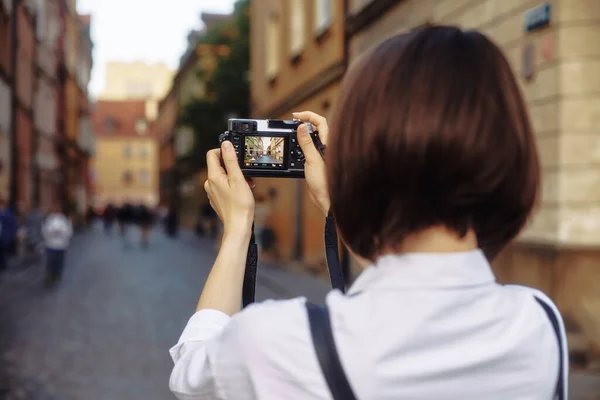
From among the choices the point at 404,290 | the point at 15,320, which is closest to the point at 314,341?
the point at 404,290

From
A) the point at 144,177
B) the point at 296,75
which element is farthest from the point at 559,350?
the point at 144,177

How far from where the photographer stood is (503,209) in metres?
1.24

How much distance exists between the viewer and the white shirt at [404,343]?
3.66ft

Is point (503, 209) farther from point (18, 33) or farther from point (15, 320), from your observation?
point (18, 33)

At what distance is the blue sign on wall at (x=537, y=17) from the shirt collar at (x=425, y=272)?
7.51 metres

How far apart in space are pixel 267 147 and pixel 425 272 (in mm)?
638

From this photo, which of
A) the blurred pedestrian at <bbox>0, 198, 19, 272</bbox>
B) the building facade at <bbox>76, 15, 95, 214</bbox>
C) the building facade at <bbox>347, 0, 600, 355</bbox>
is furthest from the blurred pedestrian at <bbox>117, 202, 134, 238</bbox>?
the building facade at <bbox>347, 0, 600, 355</bbox>

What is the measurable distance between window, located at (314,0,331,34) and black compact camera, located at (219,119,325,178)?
16260mm

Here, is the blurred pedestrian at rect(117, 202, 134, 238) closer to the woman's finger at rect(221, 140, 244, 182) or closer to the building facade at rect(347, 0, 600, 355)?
Result: the building facade at rect(347, 0, 600, 355)

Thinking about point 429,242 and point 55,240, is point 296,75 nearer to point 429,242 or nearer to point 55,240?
point 55,240

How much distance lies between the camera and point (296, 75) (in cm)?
2077

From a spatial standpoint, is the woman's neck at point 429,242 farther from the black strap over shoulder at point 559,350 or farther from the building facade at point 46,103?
the building facade at point 46,103

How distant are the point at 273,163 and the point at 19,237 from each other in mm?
20806

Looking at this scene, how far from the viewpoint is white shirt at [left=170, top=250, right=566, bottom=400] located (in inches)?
43.9
